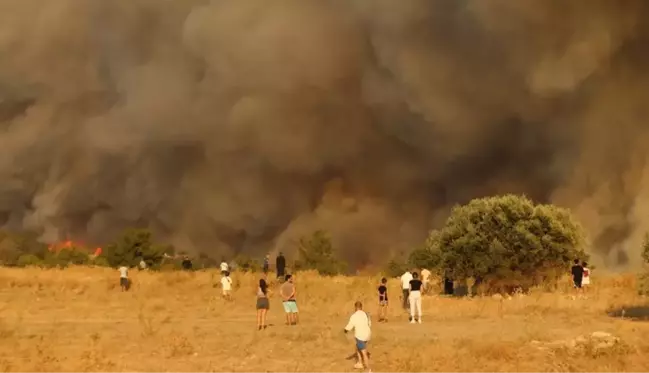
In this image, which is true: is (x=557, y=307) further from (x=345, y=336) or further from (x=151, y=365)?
(x=151, y=365)

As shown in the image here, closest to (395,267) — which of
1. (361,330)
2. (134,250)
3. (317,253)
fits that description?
(317,253)

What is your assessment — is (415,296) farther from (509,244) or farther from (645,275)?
(509,244)

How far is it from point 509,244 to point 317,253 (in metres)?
44.9

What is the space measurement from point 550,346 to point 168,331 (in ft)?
39.1

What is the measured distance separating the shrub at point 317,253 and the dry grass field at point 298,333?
39.3m

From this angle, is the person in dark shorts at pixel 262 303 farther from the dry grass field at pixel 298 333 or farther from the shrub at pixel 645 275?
the shrub at pixel 645 275

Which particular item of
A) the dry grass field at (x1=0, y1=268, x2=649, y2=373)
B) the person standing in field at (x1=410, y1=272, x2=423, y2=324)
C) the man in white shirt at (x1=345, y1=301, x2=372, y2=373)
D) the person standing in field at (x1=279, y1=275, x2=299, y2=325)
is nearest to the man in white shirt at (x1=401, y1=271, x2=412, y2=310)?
the dry grass field at (x1=0, y1=268, x2=649, y2=373)

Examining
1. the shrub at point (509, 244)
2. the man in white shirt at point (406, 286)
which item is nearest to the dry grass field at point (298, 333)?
the man in white shirt at point (406, 286)

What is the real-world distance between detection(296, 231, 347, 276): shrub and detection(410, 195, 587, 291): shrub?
38780mm

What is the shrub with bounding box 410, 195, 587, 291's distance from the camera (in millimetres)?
40312

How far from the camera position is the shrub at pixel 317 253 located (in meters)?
81.6

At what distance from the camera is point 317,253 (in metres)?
83.9

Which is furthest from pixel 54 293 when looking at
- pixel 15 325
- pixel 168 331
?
pixel 168 331

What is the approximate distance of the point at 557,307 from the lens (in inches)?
1190
